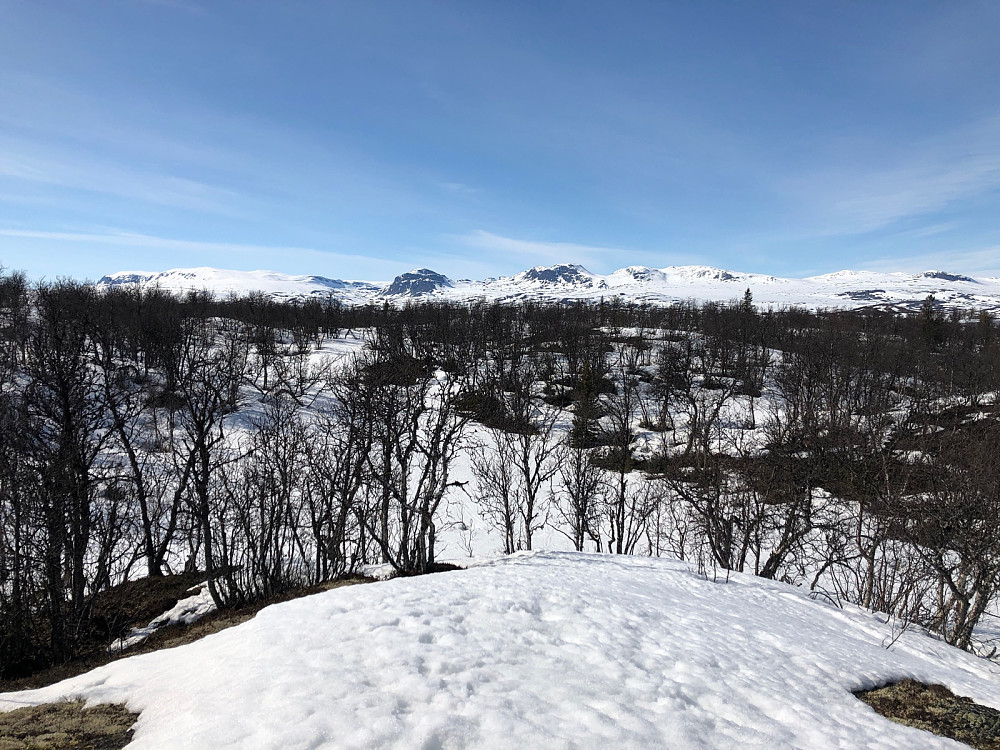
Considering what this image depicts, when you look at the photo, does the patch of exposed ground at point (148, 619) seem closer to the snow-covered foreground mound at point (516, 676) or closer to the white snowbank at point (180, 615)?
the white snowbank at point (180, 615)

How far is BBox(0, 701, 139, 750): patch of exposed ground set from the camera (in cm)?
499

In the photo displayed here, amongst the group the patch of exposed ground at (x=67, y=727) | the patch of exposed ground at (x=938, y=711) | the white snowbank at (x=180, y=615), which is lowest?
the white snowbank at (x=180, y=615)

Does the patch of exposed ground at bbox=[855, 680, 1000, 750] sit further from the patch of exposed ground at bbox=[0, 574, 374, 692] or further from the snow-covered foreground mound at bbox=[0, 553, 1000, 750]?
the patch of exposed ground at bbox=[0, 574, 374, 692]

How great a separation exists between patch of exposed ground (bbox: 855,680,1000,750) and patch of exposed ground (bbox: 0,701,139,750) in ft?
32.7

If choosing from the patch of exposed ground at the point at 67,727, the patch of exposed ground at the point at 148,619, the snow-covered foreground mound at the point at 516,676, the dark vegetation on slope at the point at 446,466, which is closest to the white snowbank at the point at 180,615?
the patch of exposed ground at the point at 148,619

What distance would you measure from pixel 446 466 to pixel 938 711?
734 inches

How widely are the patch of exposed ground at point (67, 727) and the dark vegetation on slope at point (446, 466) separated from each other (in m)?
8.50

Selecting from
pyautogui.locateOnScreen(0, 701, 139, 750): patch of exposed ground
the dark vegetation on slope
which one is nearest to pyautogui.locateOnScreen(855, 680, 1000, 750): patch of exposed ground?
pyautogui.locateOnScreen(0, 701, 139, 750): patch of exposed ground

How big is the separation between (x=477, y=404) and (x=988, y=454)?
129ft

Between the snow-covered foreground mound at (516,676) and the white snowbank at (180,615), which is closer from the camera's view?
the snow-covered foreground mound at (516,676)

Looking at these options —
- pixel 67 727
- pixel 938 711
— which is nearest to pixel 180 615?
pixel 67 727

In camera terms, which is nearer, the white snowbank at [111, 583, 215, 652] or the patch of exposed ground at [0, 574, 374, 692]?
the patch of exposed ground at [0, 574, 374, 692]

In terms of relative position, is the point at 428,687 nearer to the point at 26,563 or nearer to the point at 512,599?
the point at 512,599

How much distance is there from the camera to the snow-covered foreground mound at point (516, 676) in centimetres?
501
